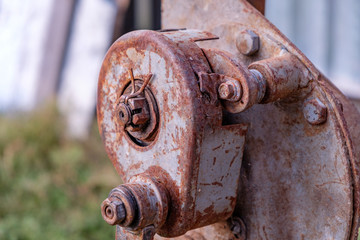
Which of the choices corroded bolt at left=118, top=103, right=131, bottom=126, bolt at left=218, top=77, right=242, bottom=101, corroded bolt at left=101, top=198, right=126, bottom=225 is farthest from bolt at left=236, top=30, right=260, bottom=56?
corroded bolt at left=101, top=198, right=126, bottom=225

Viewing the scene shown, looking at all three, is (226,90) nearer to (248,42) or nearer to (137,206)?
(248,42)

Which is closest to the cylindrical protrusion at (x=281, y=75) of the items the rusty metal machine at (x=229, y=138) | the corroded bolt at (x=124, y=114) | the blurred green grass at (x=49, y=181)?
the rusty metal machine at (x=229, y=138)

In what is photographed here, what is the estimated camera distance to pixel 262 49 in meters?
1.06

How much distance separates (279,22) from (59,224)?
7.65 feet


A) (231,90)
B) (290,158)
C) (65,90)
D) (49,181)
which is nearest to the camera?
(231,90)

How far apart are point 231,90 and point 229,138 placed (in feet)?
0.39

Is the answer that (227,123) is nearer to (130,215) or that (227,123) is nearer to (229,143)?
(229,143)

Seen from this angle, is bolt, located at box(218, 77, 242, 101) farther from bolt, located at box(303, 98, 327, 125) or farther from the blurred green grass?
the blurred green grass

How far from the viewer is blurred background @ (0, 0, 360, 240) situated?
351 centimetres

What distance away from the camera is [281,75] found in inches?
38.2

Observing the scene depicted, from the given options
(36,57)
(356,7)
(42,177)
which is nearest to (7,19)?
(36,57)

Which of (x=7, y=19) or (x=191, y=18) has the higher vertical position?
(x=7, y=19)

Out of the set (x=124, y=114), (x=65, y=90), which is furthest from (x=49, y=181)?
(x=124, y=114)

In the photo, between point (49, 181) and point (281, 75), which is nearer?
point (281, 75)
